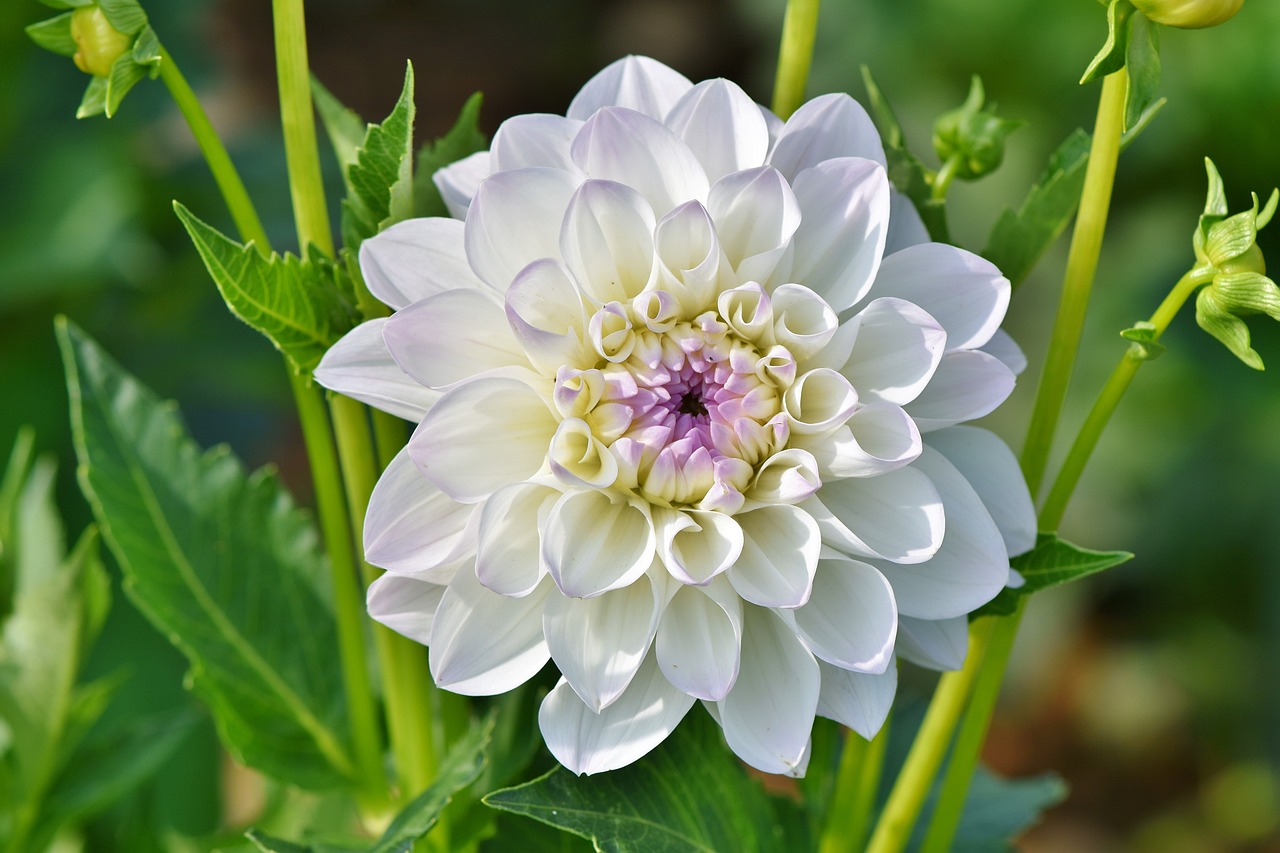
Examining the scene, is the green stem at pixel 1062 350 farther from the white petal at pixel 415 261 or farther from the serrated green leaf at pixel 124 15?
the serrated green leaf at pixel 124 15

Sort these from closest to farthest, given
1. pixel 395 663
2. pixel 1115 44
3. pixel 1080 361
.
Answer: pixel 1115 44, pixel 395 663, pixel 1080 361

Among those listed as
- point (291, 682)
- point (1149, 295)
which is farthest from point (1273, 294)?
point (1149, 295)

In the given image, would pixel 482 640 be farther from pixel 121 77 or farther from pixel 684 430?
pixel 121 77

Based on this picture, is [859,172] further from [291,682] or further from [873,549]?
[291,682]

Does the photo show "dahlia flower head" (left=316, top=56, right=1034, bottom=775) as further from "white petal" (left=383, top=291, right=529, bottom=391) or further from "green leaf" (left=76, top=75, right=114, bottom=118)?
"green leaf" (left=76, top=75, right=114, bottom=118)

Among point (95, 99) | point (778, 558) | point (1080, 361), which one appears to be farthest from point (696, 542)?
point (1080, 361)

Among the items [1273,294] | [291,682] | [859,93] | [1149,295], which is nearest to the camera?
[1273,294]

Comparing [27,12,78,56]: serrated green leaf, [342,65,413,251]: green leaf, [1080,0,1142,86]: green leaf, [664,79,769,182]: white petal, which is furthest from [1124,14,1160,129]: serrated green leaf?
[27,12,78,56]: serrated green leaf
